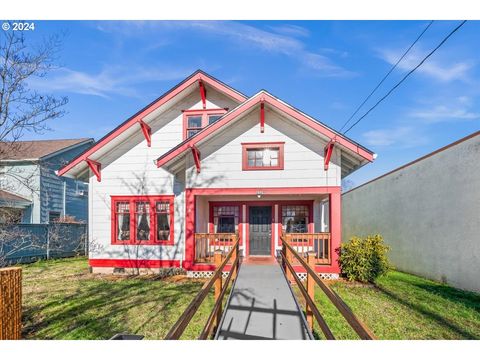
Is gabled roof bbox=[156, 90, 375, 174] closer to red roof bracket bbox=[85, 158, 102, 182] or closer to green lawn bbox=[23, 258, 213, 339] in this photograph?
red roof bracket bbox=[85, 158, 102, 182]

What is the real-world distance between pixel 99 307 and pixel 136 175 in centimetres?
528

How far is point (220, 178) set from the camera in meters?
8.99

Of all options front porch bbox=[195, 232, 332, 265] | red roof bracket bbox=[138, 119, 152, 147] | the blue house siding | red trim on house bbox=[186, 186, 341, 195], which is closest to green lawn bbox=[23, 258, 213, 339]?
front porch bbox=[195, 232, 332, 265]

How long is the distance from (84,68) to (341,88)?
9421 mm

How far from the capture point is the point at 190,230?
8.93 metres

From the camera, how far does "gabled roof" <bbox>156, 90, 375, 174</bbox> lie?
807 cm

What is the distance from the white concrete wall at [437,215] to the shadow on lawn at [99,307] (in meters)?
7.69

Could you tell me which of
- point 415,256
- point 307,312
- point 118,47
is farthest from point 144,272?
point 415,256

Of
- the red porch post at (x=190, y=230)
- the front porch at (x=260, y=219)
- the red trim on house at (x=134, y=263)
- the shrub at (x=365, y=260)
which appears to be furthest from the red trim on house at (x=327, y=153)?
the red trim on house at (x=134, y=263)

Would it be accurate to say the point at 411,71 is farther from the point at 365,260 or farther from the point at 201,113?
the point at 201,113

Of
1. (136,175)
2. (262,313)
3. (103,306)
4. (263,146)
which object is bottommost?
(103,306)

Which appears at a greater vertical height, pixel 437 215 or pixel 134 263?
pixel 437 215

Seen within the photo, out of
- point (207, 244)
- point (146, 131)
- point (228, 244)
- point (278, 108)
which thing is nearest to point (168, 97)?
point (146, 131)
